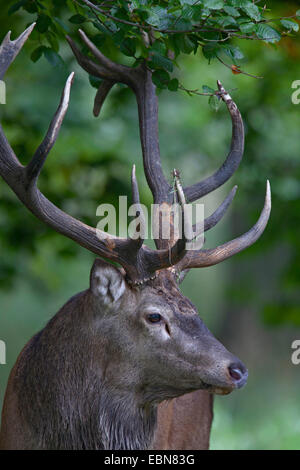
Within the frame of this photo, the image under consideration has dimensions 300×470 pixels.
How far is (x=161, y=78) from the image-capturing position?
4105mm

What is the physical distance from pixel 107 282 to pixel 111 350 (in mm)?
339

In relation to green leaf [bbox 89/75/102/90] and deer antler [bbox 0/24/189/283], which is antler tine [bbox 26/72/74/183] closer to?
deer antler [bbox 0/24/189/283]

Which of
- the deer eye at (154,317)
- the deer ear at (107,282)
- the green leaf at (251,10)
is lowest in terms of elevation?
the deer eye at (154,317)

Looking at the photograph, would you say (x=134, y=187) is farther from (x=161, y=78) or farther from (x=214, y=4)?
(x=214, y=4)

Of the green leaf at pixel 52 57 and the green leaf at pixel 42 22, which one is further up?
the green leaf at pixel 42 22

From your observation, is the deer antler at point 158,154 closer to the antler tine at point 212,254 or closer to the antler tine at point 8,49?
the antler tine at point 212,254

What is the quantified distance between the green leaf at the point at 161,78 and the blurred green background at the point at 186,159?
0.67m

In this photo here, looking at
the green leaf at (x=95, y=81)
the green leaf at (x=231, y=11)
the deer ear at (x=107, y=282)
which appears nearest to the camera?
the green leaf at (x=231, y=11)

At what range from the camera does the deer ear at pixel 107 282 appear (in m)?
3.85

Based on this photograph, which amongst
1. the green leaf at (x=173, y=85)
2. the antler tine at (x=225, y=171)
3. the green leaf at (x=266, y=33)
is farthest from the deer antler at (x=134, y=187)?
the green leaf at (x=266, y=33)

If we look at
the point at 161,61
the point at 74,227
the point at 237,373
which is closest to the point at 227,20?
the point at 161,61

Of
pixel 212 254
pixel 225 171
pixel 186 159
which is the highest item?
pixel 186 159

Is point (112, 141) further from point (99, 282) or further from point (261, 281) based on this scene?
point (261, 281)
